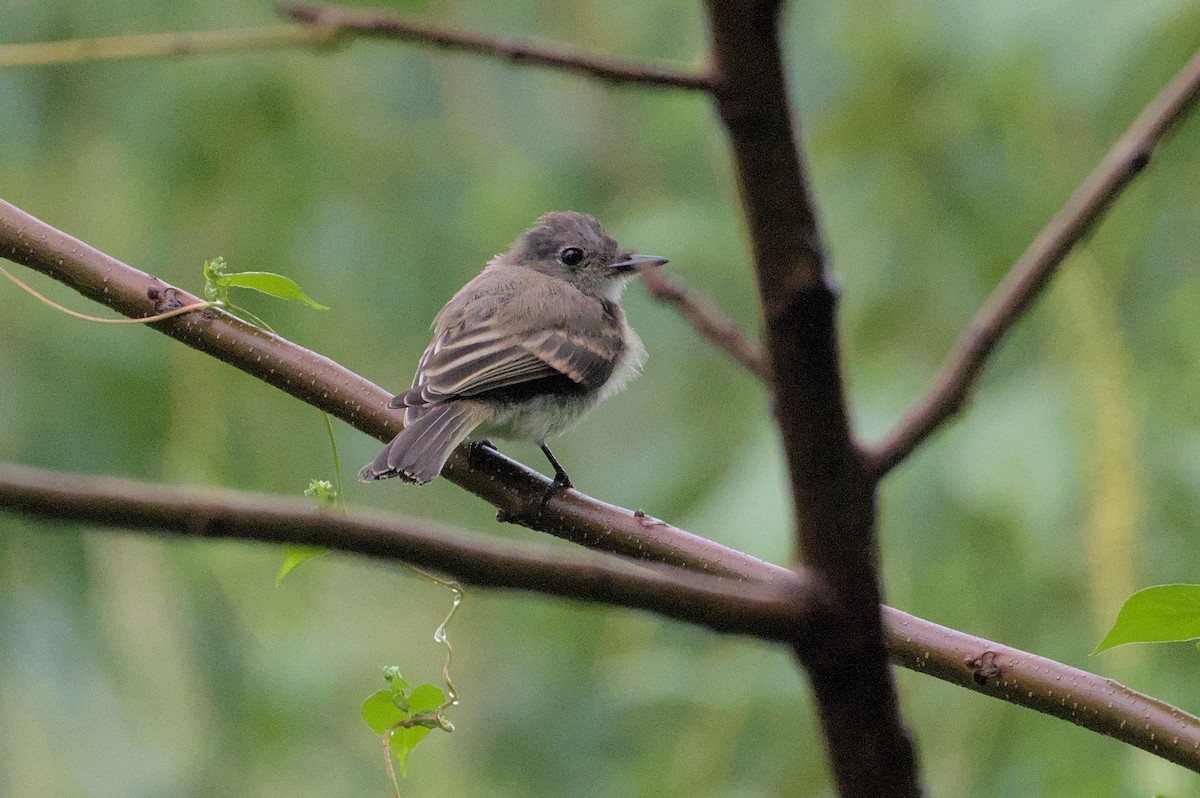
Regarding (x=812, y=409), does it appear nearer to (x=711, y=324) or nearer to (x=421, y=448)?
(x=711, y=324)

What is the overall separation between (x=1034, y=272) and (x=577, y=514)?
5.71ft

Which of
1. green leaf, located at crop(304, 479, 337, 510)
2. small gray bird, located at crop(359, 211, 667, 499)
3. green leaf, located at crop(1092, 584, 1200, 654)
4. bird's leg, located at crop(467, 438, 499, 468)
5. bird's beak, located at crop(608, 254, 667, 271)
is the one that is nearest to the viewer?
green leaf, located at crop(1092, 584, 1200, 654)

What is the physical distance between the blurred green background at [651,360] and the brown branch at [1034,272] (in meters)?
3.60

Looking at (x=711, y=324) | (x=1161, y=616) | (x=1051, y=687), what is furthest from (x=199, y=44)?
(x=1051, y=687)

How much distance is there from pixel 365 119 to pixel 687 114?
2.08 meters

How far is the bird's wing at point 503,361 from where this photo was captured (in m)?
3.92

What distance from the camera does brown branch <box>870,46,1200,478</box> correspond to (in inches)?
39.9

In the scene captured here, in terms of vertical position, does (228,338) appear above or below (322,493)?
above

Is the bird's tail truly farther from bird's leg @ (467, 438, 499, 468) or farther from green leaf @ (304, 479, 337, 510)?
green leaf @ (304, 479, 337, 510)

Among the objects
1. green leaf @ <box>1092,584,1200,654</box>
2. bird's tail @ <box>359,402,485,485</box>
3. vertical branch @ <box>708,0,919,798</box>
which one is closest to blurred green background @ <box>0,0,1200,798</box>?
bird's tail @ <box>359,402,485,485</box>

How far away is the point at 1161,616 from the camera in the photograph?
1.62 m

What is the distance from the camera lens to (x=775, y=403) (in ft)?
3.43

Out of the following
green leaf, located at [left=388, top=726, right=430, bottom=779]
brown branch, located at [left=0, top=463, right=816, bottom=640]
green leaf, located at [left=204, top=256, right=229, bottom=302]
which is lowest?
green leaf, located at [left=388, top=726, right=430, bottom=779]

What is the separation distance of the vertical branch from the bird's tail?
81.0 inches
